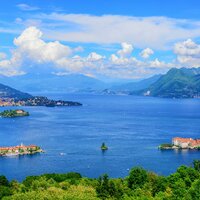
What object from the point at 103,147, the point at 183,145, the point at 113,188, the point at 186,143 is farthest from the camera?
the point at 186,143

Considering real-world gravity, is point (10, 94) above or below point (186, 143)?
above

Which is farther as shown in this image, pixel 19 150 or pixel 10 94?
pixel 10 94

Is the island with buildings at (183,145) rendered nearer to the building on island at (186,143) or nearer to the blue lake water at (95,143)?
the building on island at (186,143)

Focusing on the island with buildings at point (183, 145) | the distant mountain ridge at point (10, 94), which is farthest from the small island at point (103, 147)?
the distant mountain ridge at point (10, 94)

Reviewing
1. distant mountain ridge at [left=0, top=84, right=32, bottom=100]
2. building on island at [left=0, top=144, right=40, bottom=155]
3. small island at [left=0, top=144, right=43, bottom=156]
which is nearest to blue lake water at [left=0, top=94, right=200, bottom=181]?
small island at [left=0, top=144, right=43, bottom=156]

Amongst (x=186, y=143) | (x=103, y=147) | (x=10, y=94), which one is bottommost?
(x=103, y=147)

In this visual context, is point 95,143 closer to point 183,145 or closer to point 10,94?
point 183,145

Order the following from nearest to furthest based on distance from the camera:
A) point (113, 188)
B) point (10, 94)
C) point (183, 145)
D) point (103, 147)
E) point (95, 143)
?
point (113, 188), point (103, 147), point (183, 145), point (95, 143), point (10, 94)

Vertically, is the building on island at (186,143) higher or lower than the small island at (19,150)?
higher

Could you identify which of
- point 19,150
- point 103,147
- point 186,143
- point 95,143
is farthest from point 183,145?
point 19,150

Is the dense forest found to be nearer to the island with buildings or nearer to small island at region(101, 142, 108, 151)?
small island at region(101, 142, 108, 151)
